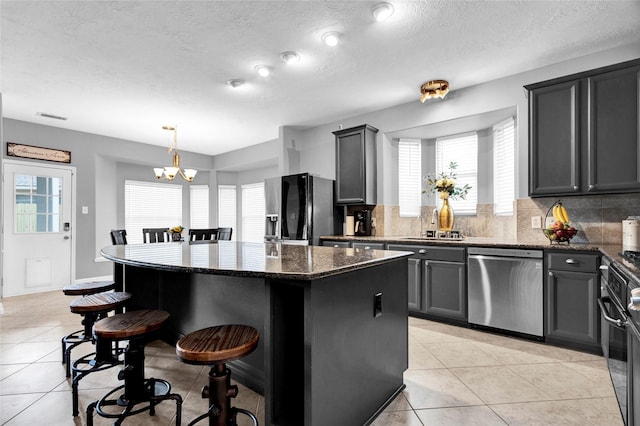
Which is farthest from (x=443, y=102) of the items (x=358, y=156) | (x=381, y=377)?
(x=381, y=377)

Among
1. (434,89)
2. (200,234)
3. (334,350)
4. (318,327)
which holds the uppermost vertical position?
(434,89)

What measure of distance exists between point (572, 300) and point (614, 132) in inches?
57.8

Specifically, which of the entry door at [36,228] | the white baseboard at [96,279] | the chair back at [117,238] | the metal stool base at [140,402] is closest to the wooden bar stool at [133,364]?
the metal stool base at [140,402]

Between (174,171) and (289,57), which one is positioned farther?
(174,171)

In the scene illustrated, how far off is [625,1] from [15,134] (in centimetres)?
743

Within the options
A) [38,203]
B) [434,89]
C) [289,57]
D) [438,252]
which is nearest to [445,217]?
[438,252]

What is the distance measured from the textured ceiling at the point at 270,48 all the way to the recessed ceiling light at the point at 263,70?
0.22ft

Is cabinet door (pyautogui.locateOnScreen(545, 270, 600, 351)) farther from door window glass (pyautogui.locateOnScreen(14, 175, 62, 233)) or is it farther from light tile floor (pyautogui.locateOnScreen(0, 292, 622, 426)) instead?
door window glass (pyautogui.locateOnScreen(14, 175, 62, 233))

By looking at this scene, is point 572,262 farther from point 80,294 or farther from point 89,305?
point 80,294

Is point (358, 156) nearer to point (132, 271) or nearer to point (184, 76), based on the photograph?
point (184, 76)

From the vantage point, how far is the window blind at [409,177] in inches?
184

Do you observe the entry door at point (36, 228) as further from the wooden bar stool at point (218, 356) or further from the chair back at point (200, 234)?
the wooden bar stool at point (218, 356)

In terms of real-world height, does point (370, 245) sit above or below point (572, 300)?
above

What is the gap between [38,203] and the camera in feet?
16.9
